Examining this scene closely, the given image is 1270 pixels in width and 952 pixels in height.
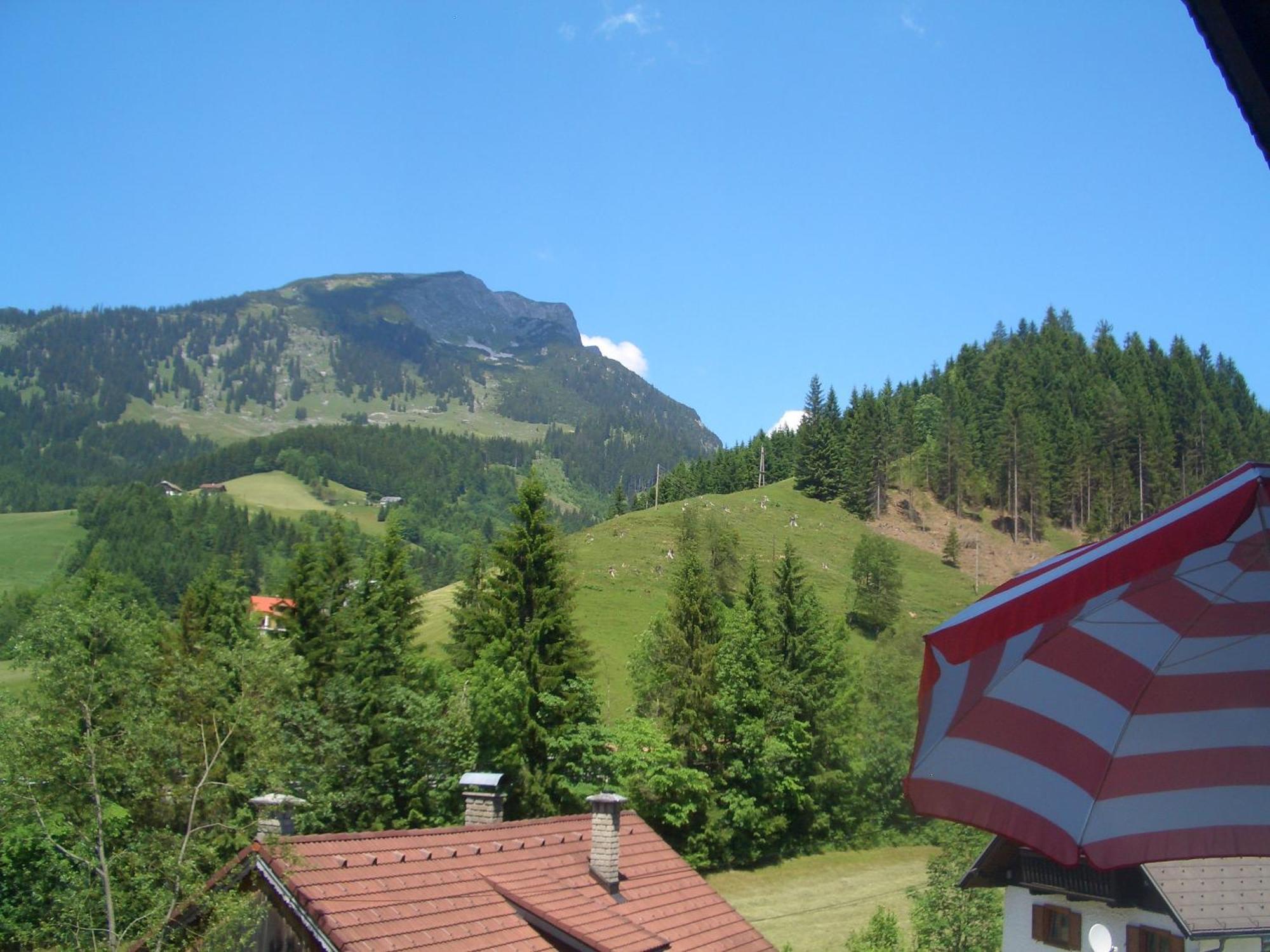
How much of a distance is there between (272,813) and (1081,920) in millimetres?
13252

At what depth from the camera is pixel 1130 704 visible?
358 centimetres

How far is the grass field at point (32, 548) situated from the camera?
522 ft

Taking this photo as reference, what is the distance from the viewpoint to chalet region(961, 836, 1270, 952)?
50.7 feet

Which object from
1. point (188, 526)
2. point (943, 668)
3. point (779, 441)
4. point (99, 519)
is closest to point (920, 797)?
point (943, 668)

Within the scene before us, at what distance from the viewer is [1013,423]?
131125 millimetres

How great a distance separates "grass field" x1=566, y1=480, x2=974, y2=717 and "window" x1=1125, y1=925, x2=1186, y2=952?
41.7 m

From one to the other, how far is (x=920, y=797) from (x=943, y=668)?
→ 23.0 inches

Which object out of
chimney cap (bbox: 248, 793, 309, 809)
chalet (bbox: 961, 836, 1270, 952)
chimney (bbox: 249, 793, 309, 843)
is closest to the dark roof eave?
chimney (bbox: 249, 793, 309, 843)

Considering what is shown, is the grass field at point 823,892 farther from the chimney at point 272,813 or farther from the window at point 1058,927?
the chimney at point 272,813

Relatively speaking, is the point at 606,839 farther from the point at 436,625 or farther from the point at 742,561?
the point at 436,625

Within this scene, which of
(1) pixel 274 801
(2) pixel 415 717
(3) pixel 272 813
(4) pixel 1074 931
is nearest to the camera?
(1) pixel 274 801

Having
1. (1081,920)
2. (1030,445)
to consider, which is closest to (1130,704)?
(1081,920)

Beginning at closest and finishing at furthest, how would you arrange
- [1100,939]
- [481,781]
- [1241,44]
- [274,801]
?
[1241,44] < [1100,939] < [274,801] < [481,781]

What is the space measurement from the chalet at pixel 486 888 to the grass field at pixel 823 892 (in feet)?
47.3
